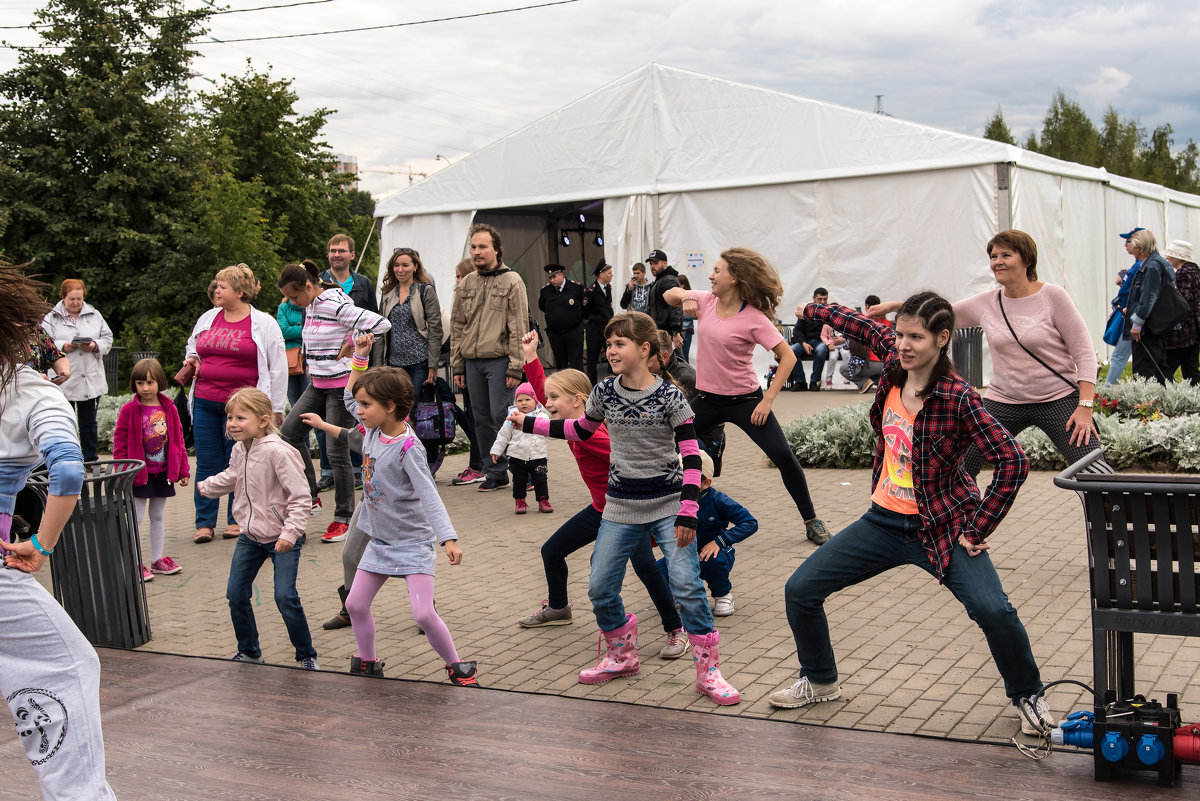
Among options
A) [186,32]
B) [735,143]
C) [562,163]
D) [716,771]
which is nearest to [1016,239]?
[716,771]

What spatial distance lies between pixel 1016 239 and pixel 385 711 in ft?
12.4

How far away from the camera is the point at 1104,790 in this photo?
3.48 metres

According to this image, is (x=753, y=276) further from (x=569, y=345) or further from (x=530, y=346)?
(x=569, y=345)

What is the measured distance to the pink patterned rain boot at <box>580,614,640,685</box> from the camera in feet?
16.8

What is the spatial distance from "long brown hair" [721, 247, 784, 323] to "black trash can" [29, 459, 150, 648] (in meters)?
3.62

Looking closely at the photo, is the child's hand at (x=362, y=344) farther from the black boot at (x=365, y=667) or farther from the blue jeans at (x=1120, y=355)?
the blue jeans at (x=1120, y=355)

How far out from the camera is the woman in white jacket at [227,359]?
8.05 m

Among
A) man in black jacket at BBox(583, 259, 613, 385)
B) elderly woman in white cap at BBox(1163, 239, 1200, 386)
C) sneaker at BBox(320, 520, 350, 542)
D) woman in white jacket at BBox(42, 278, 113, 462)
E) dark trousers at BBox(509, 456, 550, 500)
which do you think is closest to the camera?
sneaker at BBox(320, 520, 350, 542)

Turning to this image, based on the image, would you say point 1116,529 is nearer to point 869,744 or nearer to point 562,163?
point 869,744

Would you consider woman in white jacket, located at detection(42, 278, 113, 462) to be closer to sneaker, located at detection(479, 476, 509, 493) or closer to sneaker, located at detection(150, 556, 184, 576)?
sneaker, located at detection(150, 556, 184, 576)

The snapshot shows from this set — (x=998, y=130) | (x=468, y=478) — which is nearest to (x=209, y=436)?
(x=468, y=478)

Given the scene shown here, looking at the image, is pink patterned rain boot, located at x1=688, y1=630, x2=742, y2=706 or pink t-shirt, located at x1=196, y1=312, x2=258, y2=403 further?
pink t-shirt, located at x1=196, y1=312, x2=258, y2=403

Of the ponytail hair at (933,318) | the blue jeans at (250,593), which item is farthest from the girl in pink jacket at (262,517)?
the ponytail hair at (933,318)

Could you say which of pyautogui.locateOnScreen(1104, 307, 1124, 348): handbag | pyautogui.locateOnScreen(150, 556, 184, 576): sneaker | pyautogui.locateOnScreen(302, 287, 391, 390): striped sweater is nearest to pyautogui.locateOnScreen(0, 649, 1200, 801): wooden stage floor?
pyautogui.locateOnScreen(150, 556, 184, 576): sneaker
